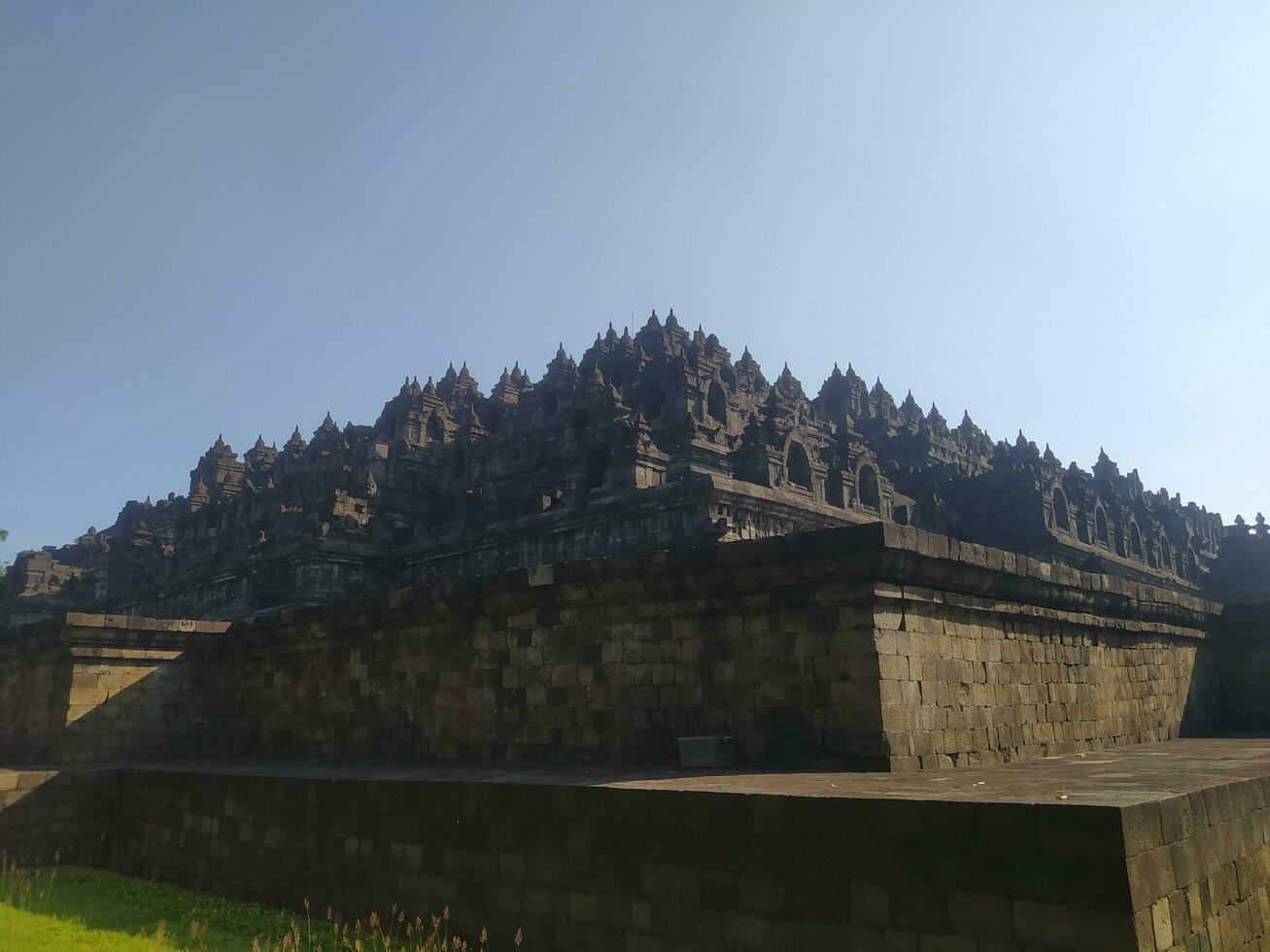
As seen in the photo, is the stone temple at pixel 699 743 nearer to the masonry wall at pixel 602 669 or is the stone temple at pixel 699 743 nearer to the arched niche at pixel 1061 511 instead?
the masonry wall at pixel 602 669

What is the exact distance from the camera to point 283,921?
8430 millimetres

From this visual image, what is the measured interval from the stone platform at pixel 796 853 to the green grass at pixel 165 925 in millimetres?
264

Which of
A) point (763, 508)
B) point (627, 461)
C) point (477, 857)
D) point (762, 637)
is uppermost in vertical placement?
point (627, 461)

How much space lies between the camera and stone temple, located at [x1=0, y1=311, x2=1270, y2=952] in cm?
504

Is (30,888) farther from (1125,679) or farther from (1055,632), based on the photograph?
(1125,679)

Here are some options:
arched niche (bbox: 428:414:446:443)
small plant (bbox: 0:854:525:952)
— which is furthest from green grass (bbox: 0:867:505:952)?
arched niche (bbox: 428:414:446:443)

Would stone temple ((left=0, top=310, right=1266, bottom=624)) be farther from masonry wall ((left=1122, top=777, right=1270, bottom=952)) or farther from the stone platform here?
masonry wall ((left=1122, top=777, right=1270, bottom=952))

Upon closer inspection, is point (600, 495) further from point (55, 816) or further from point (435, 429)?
point (435, 429)

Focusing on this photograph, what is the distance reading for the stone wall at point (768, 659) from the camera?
8133 millimetres

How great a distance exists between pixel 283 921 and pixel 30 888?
370 cm

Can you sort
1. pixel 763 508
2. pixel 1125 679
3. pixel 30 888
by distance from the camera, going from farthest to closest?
pixel 763 508 < pixel 1125 679 < pixel 30 888

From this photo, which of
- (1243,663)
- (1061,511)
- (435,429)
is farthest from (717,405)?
(1061,511)

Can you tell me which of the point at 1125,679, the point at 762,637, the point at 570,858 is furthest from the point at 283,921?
the point at 1125,679

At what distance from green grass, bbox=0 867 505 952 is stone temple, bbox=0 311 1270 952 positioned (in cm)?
29
